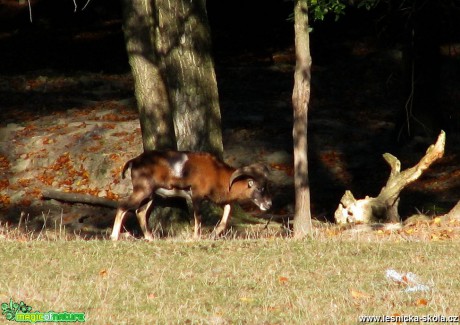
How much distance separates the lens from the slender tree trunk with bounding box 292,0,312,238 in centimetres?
1397

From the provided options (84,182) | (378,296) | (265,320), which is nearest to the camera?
(265,320)

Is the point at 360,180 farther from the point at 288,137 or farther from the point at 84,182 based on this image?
the point at 84,182

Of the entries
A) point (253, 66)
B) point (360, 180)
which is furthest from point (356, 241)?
point (253, 66)

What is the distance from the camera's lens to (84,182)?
22.6m

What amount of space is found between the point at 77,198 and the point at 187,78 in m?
4.76

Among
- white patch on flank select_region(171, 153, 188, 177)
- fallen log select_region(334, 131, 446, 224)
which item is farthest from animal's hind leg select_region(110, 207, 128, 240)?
fallen log select_region(334, 131, 446, 224)

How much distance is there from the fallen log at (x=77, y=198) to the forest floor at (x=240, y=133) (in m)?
0.27

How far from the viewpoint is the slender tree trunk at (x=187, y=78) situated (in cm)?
1700

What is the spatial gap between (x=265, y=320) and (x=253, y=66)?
970 inches

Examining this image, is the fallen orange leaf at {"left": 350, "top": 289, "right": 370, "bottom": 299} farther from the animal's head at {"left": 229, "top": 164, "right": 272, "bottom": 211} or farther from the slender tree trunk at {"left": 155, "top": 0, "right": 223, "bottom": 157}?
the slender tree trunk at {"left": 155, "top": 0, "right": 223, "bottom": 157}

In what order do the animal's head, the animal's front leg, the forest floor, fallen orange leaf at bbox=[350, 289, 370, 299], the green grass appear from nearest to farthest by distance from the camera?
the green grass
fallen orange leaf at bbox=[350, 289, 370, 299]
the animal's front leg
the animal's head
the forest floor

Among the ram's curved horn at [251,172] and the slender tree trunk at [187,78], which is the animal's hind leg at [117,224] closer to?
the ram's curved horn at [251,172]

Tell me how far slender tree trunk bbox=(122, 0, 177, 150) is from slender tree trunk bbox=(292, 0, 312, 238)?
299 centimetres

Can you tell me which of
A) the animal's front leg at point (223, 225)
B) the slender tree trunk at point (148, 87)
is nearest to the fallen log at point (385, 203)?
the animal's front leg at point (223, 225)
